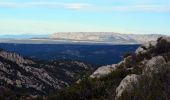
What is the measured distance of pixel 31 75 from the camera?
148m

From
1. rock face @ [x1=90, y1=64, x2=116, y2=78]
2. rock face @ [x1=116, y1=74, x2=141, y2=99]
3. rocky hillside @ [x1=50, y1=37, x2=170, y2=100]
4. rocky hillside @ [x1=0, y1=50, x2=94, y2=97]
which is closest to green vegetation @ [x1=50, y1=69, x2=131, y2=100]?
rocky hillside @ [x1=50, y1=37, x2=170, y2=100]

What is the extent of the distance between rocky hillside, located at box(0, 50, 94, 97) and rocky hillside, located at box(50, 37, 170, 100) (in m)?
62.2

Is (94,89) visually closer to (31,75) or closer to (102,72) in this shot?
(102,72)

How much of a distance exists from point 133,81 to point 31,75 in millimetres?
115354

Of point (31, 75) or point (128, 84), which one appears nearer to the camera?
point (128, 84)

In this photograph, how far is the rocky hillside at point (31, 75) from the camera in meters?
127

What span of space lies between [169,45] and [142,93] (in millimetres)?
25694

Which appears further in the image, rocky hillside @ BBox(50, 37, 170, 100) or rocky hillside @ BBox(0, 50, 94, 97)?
rocky hillside @ BBox(0, 50, 94, 97)

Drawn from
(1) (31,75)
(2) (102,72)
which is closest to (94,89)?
(2) (102,72)

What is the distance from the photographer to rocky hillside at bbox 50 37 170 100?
31141 millimetres

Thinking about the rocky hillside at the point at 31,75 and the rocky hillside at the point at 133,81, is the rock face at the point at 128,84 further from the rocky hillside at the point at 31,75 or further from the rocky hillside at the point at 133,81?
the rocky hillside at the point at 31,75

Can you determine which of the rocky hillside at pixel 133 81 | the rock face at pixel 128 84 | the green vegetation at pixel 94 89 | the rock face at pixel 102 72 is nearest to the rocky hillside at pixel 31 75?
the rock face at pixel 102 72

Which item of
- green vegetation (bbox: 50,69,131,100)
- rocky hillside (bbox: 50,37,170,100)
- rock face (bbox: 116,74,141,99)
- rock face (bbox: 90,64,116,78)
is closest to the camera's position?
rocky hillside (bbox: 50,37,170,100)

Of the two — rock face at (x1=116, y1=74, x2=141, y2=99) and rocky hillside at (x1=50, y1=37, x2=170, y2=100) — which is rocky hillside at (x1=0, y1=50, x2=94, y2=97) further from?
rock face at (x1=116, y1=74, x2=141, y2=99)
